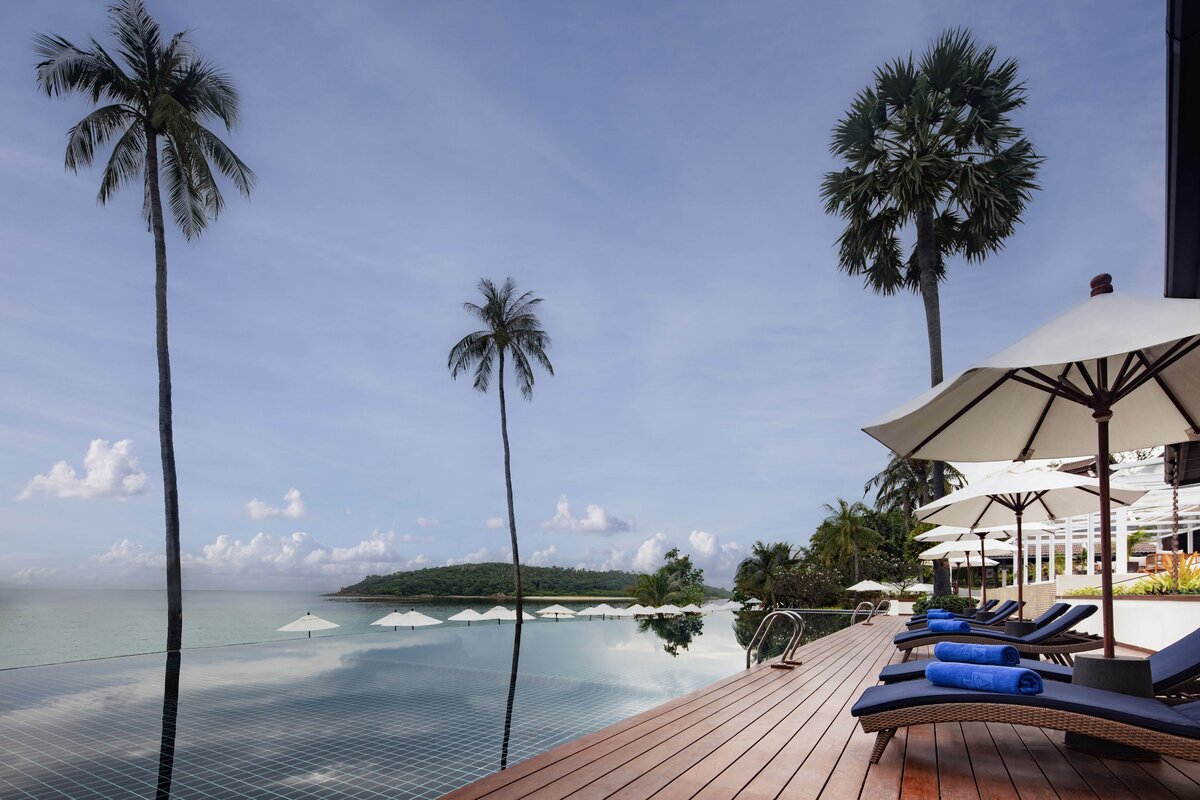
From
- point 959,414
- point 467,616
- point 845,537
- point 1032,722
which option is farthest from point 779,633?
point 845,537

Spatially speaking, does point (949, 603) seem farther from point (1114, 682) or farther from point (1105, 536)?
point (1105, 536)

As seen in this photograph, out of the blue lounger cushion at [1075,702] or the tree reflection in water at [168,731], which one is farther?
the tree reflection in water at [168,731]

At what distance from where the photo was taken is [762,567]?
103 ft

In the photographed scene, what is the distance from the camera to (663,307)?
29.3 metres

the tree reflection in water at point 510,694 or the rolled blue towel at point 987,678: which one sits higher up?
the rolled blue towel at point 987,678

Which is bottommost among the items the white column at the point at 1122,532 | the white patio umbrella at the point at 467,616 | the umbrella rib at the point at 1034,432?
the white patio umbrella at the point at 467,616

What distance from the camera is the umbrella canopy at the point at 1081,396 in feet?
8.60

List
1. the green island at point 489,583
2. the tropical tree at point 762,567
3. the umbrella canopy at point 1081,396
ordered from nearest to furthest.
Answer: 1. the umbrella canopy at point 1081,396
2. the tropical tree at point 762,567
3. the green island at point 489,583

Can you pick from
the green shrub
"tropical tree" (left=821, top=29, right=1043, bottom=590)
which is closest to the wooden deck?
"tropical tree" (left=821, top=29, right=1043, bottom=590)

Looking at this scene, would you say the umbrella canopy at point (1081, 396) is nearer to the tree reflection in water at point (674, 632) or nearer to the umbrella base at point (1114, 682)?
the umbrella base at point (1114, 682)

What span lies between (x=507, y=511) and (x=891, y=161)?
47.3ft

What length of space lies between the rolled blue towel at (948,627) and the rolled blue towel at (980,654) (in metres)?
3.35

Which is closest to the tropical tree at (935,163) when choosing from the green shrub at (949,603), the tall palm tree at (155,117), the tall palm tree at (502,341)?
the green shrub at (949,603)

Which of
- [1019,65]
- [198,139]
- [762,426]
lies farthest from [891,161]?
[762,426]
